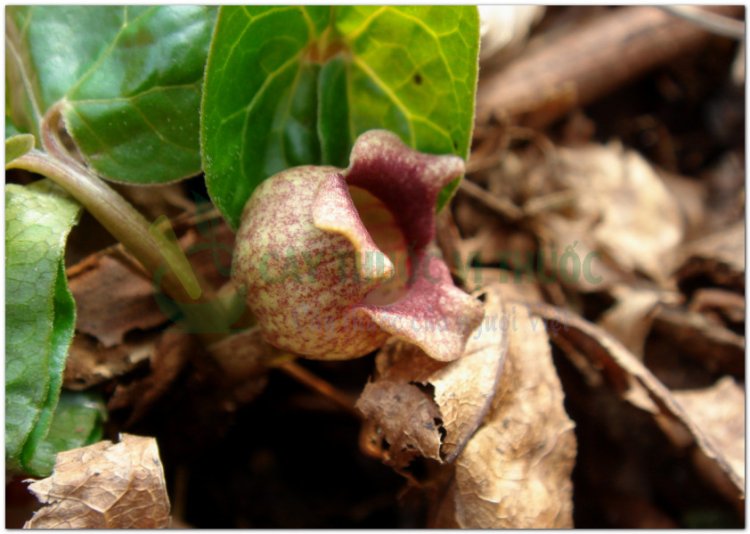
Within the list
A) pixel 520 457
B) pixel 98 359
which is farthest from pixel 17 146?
pixel 520 457

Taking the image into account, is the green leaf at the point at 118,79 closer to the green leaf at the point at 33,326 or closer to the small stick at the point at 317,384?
the green leaf at the point at 33,326

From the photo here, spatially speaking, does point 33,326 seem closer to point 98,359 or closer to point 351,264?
point 98,359

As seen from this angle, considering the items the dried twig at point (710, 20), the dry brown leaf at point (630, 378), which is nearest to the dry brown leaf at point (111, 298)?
the dry brown leaf at point (630, 378)

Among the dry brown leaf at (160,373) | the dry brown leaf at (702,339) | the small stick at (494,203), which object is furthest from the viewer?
the small stick at (494,203)

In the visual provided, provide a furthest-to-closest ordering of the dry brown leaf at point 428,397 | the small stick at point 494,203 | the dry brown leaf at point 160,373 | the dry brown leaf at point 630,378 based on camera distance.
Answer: the small stick at point 494,203, the dry brown leaf at point 630,378, the dry brown leaf at point 160,373, the dry brown leaf at point 428,397

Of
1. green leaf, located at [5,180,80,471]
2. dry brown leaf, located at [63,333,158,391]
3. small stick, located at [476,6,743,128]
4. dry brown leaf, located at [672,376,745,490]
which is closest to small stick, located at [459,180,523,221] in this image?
small stick, located at [476,6,743,128]
